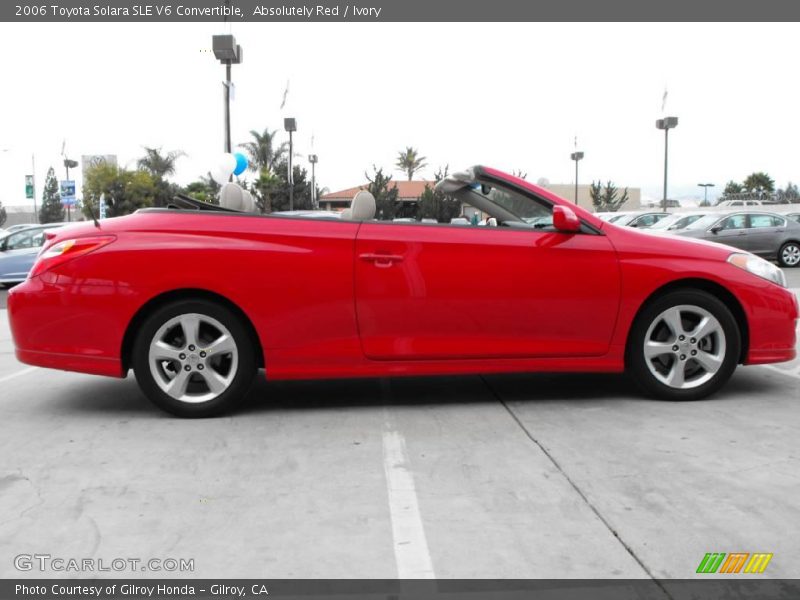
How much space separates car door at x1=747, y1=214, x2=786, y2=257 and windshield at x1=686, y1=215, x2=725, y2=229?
0.92 meters

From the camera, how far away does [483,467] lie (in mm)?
4055

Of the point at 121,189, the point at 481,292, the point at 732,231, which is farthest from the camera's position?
the point at 121,189

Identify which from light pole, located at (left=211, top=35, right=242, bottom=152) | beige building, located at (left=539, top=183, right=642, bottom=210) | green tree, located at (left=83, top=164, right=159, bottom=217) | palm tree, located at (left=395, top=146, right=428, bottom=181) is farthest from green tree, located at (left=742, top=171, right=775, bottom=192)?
light pole, located at (left=211, top=35, right=242, bottom=152)

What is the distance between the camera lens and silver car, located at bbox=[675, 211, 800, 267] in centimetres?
2073

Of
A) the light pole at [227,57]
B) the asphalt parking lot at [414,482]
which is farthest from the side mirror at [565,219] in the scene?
the light pole at [227,57]

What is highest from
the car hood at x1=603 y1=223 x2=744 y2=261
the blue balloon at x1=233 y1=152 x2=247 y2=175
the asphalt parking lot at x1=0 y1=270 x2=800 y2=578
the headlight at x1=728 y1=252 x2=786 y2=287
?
the blue balloon at x1=233 y1=152 x2=247 y2=175

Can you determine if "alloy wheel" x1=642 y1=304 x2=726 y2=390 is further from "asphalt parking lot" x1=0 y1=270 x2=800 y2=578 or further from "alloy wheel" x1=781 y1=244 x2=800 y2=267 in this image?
"alloy wheel" x1=781 y1=244 x2=800 y2=267

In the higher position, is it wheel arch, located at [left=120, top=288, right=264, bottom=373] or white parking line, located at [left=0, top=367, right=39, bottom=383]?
wheel arch, located at [left=120, top=288, right=264, bottom=373]

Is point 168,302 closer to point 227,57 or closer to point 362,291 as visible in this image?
point 362,291

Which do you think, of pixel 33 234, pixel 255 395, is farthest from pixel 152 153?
Answer: pixel 255 395

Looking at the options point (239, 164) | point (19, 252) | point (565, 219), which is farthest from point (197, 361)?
point (19, 252)

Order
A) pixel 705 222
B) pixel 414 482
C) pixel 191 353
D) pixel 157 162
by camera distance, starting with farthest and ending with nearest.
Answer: pixel 157 162 → pixel 705 222 → pixel 191 353 → pixel 414 482

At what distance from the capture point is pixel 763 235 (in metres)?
21.1

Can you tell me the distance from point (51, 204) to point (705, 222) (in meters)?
79.9
